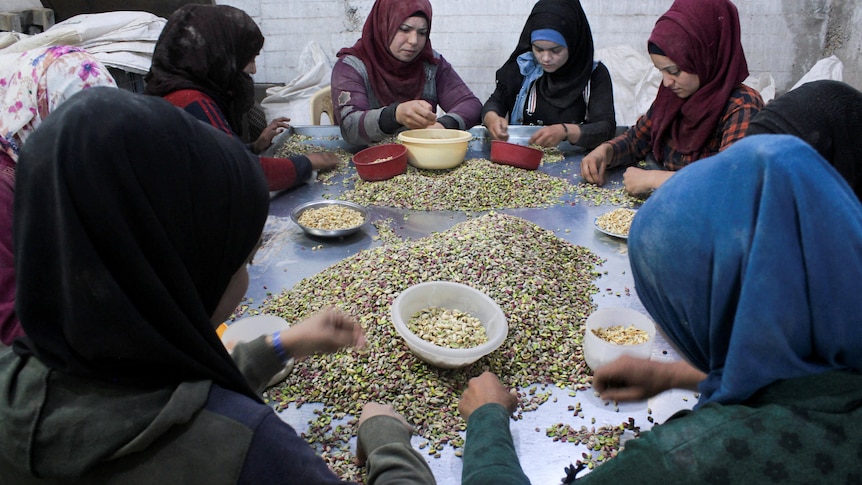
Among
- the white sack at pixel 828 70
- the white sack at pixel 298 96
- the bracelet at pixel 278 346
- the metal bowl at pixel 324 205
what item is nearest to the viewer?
the bracelet at pixel 278 346

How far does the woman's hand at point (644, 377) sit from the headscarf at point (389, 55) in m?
2.70

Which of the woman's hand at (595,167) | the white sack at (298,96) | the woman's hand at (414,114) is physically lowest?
the white sack at (298,96)

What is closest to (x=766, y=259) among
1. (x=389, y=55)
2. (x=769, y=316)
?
(x=769, y=316)

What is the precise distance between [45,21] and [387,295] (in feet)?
17.1

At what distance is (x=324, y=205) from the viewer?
2547mm

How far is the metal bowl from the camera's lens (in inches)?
90.0

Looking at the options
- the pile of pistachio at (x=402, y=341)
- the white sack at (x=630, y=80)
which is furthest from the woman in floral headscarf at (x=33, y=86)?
the white sack at (x=630, y=80)

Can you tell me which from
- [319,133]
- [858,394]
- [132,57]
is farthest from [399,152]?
[132,57]

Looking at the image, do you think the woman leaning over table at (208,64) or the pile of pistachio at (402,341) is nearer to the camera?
the pile of pistachio at (402,341)

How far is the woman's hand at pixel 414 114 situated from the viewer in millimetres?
3143

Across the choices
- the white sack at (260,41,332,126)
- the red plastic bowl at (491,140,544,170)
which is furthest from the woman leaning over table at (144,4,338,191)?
the white sack at (260,41,332,126)

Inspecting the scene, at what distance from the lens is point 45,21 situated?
16.5ft

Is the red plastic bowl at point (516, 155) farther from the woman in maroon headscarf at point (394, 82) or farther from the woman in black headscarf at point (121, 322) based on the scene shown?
the woman in black headscarf at point (121, 322)

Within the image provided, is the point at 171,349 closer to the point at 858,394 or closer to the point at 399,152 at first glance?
the point at 858,394
